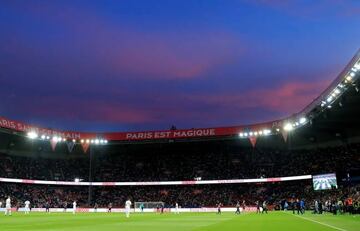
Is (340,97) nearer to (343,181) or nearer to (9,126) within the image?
(343,181)

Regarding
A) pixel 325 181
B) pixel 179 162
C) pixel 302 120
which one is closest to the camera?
pixel 325 181

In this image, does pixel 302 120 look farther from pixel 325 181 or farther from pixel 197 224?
pixel 197 224

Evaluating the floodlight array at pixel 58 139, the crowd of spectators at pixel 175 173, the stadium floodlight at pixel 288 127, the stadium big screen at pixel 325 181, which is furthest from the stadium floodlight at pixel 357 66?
the floodlight array at pixel 58 139

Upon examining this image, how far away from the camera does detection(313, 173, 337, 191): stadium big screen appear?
204ft

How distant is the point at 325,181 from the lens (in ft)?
209

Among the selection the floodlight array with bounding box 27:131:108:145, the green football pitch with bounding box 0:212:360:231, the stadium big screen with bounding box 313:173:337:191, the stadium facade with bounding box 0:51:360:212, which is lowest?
the green football pitch with bounding box 0:212:360:231

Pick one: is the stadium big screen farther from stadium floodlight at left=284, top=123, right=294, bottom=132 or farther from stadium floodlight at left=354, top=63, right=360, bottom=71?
stadium floodlight at left=354, top=63, right=360, bottom=71

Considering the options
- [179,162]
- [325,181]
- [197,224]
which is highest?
[179,162]

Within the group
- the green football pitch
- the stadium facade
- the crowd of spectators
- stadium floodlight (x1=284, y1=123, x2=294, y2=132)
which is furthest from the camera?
the crowd of spectators

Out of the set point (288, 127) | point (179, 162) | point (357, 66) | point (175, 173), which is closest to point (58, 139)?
point (175, 173)

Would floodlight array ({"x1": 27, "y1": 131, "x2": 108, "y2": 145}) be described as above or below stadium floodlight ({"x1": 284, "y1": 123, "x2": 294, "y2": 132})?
above

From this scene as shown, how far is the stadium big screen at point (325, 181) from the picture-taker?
6216 centimetres

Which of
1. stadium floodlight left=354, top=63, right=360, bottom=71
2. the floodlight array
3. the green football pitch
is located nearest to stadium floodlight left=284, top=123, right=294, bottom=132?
stadium floodlight left=354, top=63, right=360, bottom=71

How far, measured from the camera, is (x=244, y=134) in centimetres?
8331
